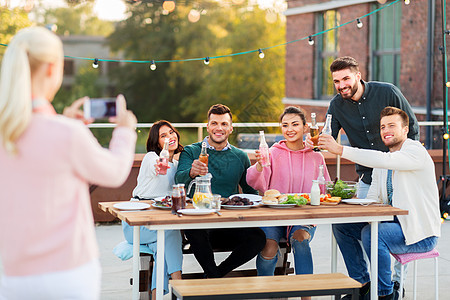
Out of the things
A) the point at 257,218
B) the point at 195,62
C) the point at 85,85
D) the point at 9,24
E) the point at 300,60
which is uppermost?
the point at 195,62

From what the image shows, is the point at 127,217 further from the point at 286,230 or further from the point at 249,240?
the point at 286,230

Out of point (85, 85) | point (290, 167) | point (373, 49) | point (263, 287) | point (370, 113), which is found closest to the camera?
point (263, 287)

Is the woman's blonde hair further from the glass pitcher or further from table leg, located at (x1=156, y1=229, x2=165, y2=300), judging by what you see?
the glass pitcher

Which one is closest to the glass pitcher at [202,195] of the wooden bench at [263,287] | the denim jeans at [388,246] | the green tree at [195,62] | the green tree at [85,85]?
the wooden bench at [263,287]

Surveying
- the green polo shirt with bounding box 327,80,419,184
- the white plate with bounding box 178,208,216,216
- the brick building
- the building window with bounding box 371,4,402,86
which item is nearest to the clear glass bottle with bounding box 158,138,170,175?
the white plate with bounding box 178,208,216,216

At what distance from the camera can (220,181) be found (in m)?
4.39

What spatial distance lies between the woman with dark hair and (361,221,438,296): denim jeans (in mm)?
1066

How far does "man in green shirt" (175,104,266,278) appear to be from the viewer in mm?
4055

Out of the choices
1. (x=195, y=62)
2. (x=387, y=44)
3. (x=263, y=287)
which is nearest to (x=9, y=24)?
(x=195, y=62)

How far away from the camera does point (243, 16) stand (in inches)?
1427

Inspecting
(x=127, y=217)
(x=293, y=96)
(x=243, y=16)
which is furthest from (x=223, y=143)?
(x=243, y=16)

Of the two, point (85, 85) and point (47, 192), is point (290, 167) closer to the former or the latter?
point (47, 192)

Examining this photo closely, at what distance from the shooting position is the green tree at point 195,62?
33.9 metres

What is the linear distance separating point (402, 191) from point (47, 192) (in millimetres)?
2305
